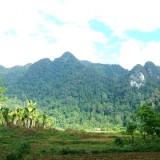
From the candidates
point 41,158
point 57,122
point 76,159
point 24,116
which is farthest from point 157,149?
point 57,122

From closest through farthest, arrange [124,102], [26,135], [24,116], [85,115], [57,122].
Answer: [26,135] → [24,116] → [57,122] → [85,115] → [124,102]

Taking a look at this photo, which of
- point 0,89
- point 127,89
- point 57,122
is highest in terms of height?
point 127,89

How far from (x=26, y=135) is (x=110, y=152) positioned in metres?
30.4

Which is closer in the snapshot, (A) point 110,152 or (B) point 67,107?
(A) point 110,152

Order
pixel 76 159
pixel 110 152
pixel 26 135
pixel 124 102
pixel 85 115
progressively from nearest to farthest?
pixel 76 159 → pixel 110 152 → pixel 26 135 → pixel 85 115 → pixel 124 102

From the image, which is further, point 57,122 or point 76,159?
point 57,122

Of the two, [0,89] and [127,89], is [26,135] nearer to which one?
[0,89]

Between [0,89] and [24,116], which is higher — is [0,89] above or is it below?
above

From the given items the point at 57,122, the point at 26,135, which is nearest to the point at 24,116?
the point at 26,135

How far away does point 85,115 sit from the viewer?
6806 inches

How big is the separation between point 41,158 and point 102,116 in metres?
143

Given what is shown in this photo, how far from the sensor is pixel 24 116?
238 ft

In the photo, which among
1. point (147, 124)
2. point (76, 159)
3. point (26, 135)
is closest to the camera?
point (76, 159)

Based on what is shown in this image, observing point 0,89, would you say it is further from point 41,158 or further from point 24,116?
point 24,116
